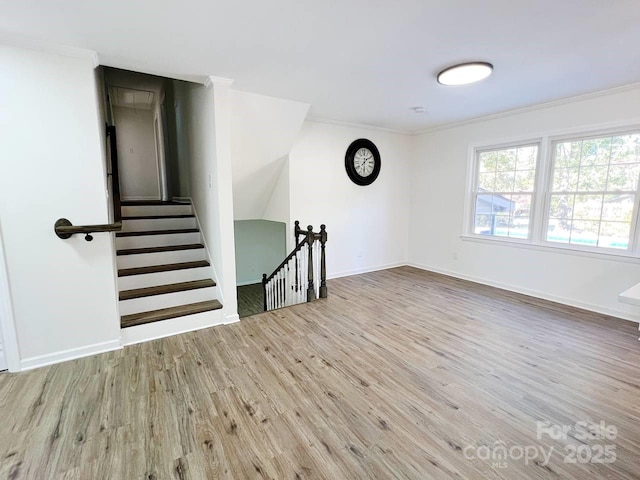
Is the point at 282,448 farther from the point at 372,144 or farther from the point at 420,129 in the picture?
the point at 420,129

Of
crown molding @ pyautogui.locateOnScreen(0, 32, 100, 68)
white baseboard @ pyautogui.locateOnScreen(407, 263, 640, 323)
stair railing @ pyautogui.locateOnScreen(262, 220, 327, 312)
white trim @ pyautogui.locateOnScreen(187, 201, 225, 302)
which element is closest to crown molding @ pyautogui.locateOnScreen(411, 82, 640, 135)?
white baseboard @ pyautogui.locateOnScreen(407, 263, 640, 323)

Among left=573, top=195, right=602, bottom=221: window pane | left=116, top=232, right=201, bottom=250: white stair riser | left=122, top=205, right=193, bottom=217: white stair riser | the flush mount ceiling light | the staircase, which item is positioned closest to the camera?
the flush mount ceiling light

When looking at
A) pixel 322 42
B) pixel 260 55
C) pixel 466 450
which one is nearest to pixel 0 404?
pixel 466 450

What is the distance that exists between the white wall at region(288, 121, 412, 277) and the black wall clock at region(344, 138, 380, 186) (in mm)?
89

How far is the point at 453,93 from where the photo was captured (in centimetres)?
338

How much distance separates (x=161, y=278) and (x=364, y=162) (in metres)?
3.60

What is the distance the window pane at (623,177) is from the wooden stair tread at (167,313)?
183 inches

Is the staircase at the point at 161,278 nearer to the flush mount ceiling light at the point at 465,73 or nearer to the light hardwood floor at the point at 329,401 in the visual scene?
the light hardwood floor at the point at 329,401

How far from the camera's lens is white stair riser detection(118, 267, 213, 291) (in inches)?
128

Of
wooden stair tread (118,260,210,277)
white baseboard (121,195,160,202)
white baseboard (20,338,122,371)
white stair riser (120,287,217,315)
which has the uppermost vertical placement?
white baseboard (121,195,160,202)

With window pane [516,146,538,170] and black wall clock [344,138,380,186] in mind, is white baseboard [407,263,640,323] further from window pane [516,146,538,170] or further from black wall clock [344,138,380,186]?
black wall clock [344,138,380,186]

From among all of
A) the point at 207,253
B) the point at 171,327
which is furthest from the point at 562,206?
the point at 171,327

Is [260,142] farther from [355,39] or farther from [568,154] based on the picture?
[568,154]

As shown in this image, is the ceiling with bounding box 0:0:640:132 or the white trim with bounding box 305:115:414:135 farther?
the white trim with bounding box 305:115:414:135
